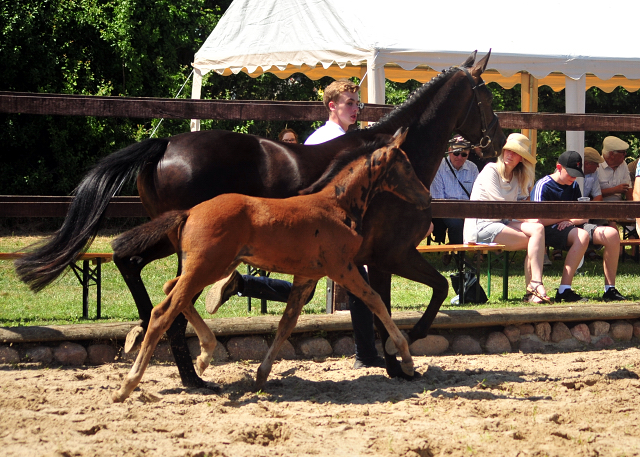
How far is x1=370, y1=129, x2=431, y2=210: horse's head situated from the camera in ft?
13.9

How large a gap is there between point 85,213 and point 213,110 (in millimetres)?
1357

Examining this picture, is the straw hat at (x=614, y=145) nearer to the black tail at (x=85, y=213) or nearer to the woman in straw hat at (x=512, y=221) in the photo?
the woman in straw hat at (x=512, y=221)

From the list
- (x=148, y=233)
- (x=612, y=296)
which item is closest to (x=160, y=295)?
(x=148, y=233)

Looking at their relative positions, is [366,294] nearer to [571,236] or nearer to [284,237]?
[284,237]

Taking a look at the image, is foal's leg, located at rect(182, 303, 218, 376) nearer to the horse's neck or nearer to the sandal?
the horse's neck

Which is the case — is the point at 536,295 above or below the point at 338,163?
below

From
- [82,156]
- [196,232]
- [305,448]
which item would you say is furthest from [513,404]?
[82,156]

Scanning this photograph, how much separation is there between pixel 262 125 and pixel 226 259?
13.0 metres

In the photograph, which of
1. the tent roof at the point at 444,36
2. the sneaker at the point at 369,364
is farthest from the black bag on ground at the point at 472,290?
the tent roof at the point at 444,36

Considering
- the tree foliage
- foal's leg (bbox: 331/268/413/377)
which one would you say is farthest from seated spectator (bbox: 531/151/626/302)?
the tree foliage

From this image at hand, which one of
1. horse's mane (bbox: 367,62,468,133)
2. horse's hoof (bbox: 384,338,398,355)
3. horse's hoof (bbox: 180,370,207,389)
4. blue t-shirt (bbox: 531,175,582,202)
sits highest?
horse's mane (bbox: 367,62,468,133)

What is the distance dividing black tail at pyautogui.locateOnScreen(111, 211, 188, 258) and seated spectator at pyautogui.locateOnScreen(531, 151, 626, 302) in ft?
14.3

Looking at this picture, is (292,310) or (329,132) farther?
(329,132)

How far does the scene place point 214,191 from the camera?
13.7 ft
